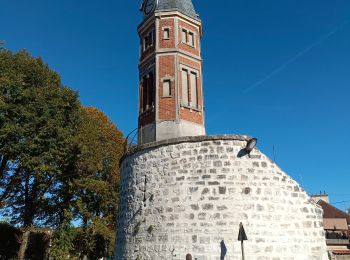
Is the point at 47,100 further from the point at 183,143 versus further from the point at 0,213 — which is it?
the point at 183,143

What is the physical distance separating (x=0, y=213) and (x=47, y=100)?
7872 mm

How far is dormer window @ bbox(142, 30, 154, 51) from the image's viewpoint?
1685cm

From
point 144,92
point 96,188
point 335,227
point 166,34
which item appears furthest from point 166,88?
point 335,227

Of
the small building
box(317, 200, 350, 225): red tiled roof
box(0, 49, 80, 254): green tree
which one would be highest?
box(0, 49, 80, 254): green tree

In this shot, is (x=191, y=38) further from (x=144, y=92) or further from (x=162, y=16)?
(x=144, y=92)

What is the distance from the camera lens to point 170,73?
15555 millimetres

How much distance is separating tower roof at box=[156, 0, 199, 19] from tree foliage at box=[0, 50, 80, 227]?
8.06m

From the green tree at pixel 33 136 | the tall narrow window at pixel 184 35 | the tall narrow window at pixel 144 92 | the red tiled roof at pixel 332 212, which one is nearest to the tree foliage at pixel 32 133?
the green tree at pixel 33 136

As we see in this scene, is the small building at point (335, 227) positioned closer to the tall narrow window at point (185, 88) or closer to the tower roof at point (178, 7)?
the tall narrow window at point (185, 88)

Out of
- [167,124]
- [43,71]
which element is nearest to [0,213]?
[43,71]

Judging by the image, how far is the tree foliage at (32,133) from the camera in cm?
1778

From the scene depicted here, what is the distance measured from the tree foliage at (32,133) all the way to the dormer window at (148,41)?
20.9 feet

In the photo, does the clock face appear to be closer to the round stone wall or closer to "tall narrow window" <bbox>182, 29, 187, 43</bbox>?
"tall narrow window" <bbox>182, 29, 187, 43</bbox>

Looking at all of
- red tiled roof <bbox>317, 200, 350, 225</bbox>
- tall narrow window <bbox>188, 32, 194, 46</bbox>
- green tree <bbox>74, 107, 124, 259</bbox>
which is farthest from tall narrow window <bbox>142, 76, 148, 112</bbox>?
red tiled roof <bbox>317, 200, 350, 225</bbox>
